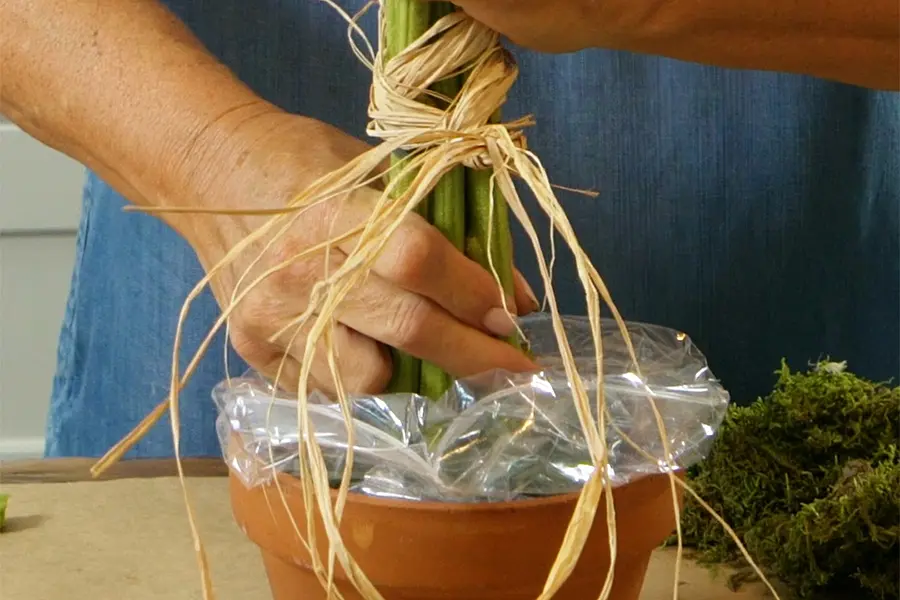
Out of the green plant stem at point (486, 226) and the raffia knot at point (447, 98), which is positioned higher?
the raffia knot at point (447, 98)

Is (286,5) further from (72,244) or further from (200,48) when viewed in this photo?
(72,244)

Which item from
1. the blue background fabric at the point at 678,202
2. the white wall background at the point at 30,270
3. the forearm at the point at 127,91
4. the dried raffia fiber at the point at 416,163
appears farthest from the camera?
the white wall background at the point at 30,270

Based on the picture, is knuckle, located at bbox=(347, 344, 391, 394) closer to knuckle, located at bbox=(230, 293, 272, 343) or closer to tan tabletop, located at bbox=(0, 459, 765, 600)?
knuckle, located at bbox=(230, 293, 272, 343)

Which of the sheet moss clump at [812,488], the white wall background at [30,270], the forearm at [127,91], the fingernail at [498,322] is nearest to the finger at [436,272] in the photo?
the fingernail at [498,322]

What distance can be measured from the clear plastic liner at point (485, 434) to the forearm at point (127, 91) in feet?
0.40

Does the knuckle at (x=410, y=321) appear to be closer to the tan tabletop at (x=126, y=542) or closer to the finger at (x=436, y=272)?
the finger at (x=436, y=272)

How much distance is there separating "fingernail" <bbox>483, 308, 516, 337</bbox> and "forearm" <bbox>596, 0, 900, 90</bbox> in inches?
4.9

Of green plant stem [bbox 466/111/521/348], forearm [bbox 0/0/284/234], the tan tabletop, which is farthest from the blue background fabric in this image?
green plant stem [bbox 466/111/521/348]

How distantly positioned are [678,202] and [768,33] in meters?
0.30

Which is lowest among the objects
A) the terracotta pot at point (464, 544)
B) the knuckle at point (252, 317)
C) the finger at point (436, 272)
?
the terracotta pot at point (464, 544)

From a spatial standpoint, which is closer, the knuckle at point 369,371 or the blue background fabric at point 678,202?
the knuckle at point 369,371

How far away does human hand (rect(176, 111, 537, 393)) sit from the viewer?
1.35ft

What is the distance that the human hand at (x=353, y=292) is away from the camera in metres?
0.41

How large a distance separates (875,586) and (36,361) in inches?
49.9
